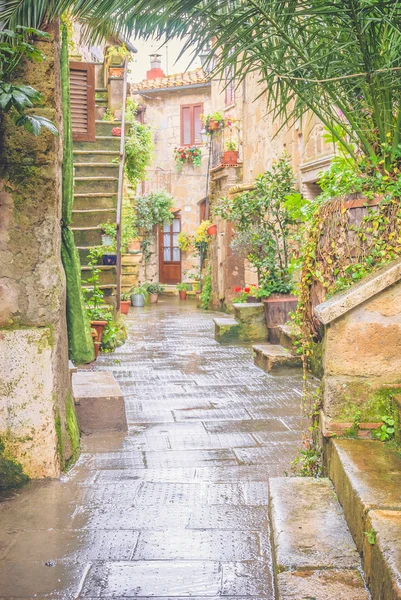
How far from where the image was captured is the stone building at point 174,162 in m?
26.1

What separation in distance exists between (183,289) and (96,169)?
1217 centimetres

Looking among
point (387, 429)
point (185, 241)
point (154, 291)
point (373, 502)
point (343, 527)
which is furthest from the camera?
point (185, 241)

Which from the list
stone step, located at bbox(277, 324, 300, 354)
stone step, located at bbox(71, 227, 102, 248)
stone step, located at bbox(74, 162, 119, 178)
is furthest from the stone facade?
stone step, located at bbox(74, 162, 119, 178)

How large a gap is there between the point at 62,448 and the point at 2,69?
85.8 inches

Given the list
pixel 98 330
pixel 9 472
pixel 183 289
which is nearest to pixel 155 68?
pixel 183 289

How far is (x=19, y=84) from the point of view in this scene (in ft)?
14.1

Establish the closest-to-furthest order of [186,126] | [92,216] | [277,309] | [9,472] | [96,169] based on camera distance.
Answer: [9,472], [277,309], [92,216], [96,169], [186,126]

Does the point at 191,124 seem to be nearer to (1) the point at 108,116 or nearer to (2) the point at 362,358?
(1) the point at 108,116

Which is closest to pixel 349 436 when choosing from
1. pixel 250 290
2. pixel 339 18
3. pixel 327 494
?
pixel 327 494

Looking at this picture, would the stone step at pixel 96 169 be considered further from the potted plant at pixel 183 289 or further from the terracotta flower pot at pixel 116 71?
the potted plant at pixel 183 289

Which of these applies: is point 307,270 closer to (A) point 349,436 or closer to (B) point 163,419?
(A) point 349,436

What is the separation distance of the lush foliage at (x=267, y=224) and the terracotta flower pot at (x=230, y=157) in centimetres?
604

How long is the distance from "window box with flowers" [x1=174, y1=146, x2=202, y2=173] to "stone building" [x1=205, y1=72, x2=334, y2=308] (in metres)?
4.24

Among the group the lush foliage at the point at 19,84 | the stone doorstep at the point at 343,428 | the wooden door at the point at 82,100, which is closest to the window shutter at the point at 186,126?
the wooden door at the point at 82,100
